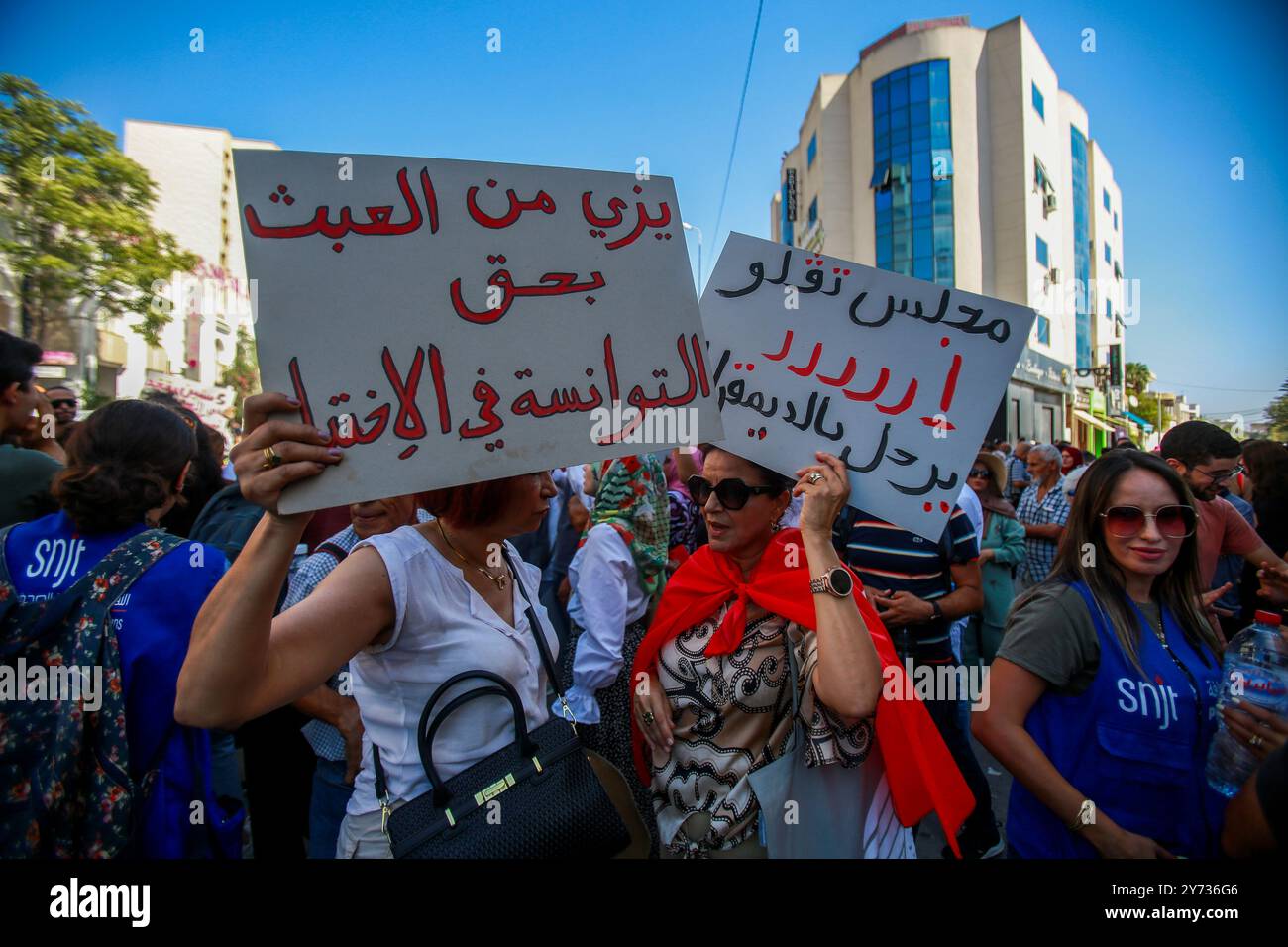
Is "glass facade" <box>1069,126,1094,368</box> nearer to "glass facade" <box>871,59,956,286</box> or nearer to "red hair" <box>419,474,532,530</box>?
"glass facade" <box>871,59,956,286</box>

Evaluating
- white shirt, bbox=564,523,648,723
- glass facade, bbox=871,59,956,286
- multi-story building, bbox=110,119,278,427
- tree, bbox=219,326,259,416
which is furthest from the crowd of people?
tree, bbox=219,326,259,416

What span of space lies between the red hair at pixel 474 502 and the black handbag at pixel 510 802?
36 centimetres

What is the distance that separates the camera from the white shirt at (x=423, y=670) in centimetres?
140

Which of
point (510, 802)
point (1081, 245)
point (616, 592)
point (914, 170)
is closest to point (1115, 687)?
point (510, 802)

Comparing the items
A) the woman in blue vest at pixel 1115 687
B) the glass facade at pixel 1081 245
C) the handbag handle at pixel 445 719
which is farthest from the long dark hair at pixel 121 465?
the glass facade at pixel 1081 245

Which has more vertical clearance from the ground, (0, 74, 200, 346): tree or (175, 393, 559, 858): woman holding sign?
(0, 74, 200, 346): tree

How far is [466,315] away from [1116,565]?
6.19 feet

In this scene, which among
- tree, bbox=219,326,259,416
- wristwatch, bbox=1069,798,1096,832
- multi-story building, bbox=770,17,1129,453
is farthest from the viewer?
tree, bbox=219,326,259,416

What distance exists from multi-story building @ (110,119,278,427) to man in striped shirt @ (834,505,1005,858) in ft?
84.4

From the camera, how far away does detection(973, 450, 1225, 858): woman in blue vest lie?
1653mm

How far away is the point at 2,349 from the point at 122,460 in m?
1.18

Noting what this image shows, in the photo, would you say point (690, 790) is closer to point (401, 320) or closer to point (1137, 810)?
point (1137, 810)

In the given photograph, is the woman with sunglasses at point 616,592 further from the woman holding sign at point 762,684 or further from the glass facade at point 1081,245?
the glass facade at point 1081,245

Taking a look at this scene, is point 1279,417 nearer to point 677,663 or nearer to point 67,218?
point 677,663
